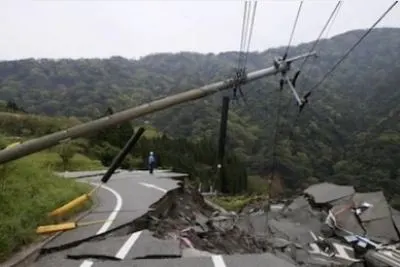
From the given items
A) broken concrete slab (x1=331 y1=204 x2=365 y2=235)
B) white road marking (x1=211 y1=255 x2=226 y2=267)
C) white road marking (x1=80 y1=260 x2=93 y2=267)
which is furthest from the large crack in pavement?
broken concrete slab (x1=331 y1=204 x2=365 y2=235)

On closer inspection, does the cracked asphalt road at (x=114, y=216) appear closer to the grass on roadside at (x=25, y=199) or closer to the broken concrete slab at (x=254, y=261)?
the grass on roadside at (x=25, y=199)

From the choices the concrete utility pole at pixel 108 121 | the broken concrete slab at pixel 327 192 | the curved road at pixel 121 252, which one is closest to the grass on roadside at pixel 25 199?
the curved road at pixel 121 252

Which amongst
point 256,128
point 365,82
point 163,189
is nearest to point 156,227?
point 163,189

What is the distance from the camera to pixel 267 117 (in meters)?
107

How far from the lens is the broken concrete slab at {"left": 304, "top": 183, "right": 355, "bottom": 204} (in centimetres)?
2555

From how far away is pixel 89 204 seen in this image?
13.9m

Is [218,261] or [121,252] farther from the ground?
[218,261]

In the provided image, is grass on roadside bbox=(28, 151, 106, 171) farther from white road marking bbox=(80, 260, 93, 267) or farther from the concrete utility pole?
white road marking bbox=(80, 260, 93, 267)

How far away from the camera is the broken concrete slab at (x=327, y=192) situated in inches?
1006

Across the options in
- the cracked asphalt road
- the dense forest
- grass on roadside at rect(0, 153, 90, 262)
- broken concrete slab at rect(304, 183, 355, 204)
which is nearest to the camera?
the cracked asphalt road

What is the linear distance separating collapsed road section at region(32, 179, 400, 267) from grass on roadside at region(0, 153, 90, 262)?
2.60 ft

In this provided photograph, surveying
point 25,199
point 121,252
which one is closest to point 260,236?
point 25,199

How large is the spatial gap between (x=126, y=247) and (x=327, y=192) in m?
20.0

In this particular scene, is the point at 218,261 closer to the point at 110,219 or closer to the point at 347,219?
the point at 110,219
